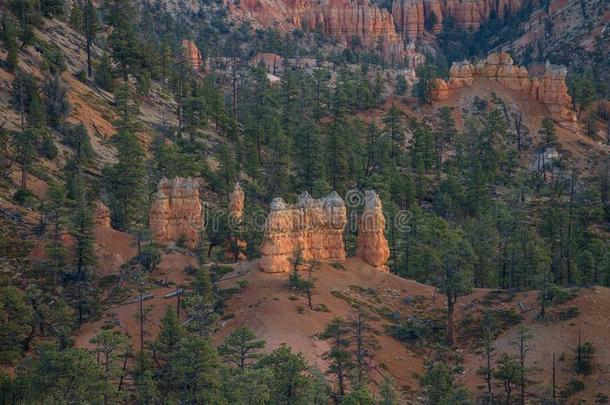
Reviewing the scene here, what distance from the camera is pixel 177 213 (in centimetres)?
6675

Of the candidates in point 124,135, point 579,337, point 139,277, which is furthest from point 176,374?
point 124,135

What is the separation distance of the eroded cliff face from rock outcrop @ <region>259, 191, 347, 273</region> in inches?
2557

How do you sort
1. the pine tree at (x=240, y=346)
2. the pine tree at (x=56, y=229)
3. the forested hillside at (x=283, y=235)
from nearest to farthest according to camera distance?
1. the pine tree at (x=240, y=346)
2. the forested hillside at (x=283, y=235)
3. the pine tree at (x=56, y=229)

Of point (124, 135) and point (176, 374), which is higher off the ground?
point (124, 135)

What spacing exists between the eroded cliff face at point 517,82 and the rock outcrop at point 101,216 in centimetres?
6792

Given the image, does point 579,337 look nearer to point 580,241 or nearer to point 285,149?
point 580,241

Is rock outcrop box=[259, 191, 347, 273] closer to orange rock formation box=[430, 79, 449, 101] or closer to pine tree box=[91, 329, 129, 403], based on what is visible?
pine tree box=[91, 329, 129, 403]

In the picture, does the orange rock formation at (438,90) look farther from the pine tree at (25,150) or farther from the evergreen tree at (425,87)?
the pine tree at (25,150)

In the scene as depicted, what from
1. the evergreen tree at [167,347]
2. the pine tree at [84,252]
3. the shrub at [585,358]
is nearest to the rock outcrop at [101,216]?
the pine tree at [84,252]

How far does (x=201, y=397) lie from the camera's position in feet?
150

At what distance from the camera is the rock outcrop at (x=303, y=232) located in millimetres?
60938

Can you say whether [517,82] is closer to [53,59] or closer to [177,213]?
[53,59]

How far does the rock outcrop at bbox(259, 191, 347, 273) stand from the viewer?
60.9 metres

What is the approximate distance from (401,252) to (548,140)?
4546 centimetres
